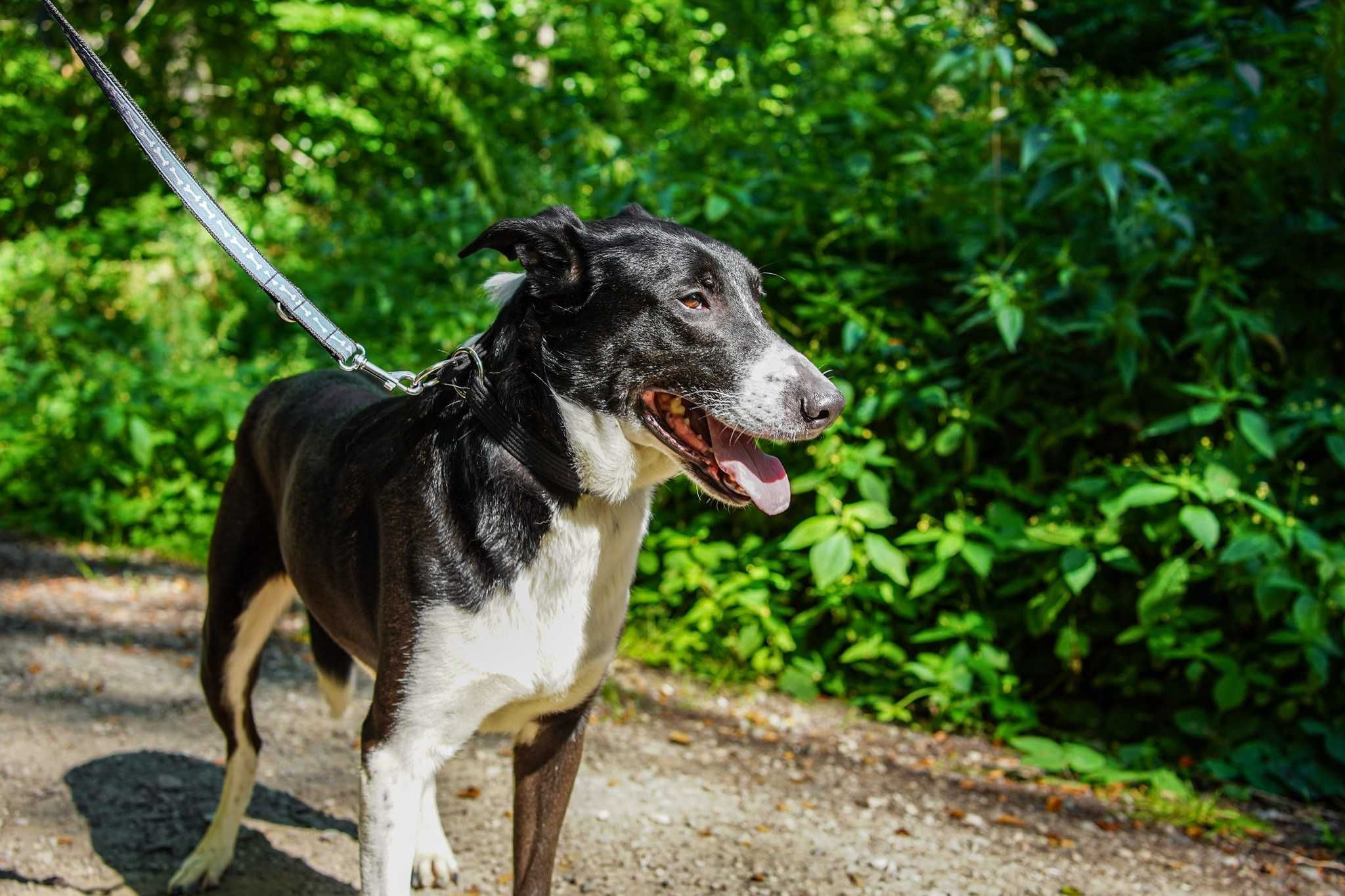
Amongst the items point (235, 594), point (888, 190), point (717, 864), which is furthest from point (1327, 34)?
point (235, 594)

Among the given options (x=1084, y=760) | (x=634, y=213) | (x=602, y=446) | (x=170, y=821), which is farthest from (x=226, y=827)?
(x=1084, y=760)

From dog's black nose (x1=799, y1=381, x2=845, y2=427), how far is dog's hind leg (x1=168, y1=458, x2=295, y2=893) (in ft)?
5.14

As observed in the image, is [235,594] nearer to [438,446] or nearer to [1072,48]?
[438,446]

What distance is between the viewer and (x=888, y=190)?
4938mm

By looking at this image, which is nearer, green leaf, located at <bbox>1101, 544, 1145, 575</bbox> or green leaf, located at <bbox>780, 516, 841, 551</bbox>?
green leaf, located at <bbox>1101, 544, 1145, 575</bbox>

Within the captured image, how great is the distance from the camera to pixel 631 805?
12.2ft

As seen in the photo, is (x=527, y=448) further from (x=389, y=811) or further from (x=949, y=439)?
(x=949, y=439)

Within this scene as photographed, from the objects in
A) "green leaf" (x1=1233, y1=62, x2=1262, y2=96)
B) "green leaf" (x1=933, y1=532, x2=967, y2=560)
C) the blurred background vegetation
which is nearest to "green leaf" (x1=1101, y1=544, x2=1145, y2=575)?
the blurred background vegetation

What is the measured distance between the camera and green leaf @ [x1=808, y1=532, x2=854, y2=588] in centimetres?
431

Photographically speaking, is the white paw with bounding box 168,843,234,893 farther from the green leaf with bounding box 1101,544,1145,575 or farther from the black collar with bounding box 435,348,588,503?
the green leaf with bounding box 1101,544,1145,575

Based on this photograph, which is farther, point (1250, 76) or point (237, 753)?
point (1250, 76)

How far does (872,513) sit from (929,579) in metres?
0.32

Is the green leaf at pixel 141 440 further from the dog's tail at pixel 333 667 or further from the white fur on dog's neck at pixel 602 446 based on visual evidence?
the white fur on dog's neck at pixel 602 446

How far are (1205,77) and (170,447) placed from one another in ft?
18.0
